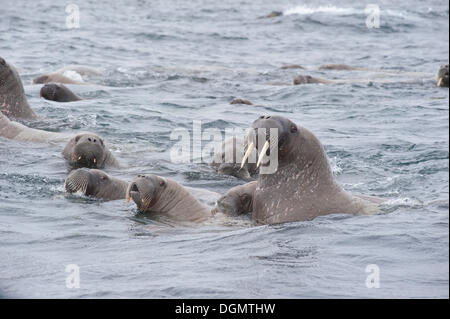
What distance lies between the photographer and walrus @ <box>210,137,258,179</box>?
1073cm

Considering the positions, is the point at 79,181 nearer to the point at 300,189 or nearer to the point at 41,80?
the point at 300,189

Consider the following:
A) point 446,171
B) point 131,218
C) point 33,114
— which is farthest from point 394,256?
point 33,114

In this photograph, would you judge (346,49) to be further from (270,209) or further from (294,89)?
(270,209)

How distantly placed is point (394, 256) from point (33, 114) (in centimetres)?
869

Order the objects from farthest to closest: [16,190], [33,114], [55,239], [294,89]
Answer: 1. [294,89]
2. [33,114]
3. [16,190]
4. [55,239]

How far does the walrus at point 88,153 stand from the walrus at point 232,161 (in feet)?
4.86

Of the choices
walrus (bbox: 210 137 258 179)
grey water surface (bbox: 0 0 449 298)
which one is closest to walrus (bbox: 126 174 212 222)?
grey water surface (bbox: 0 0 449 298)

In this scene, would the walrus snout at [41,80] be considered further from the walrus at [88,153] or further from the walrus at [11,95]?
the walrus at [88,153]

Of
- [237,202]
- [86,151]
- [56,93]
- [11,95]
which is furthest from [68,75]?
[237,202]

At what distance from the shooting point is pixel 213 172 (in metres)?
11.2

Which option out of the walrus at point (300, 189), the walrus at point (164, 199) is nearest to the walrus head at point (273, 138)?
the walrus at point (300, 189)

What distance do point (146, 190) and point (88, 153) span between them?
7.59ft

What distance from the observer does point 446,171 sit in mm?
10867

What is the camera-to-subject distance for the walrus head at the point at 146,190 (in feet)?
29.5
